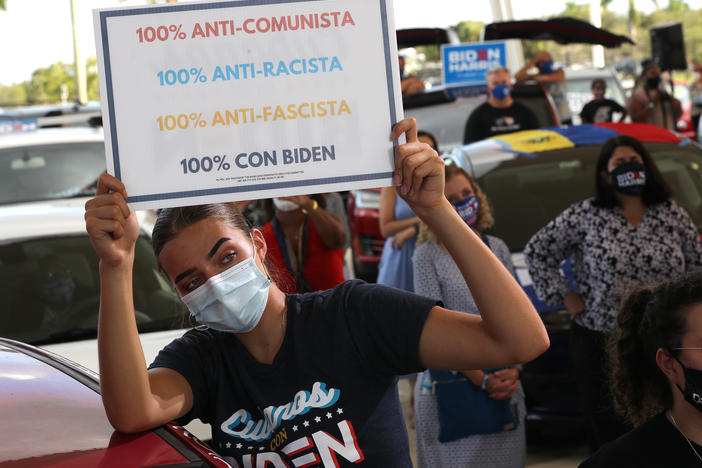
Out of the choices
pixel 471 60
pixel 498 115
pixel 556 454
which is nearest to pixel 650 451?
pixel 556 454

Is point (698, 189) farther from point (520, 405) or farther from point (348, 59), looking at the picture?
point (348, 59)

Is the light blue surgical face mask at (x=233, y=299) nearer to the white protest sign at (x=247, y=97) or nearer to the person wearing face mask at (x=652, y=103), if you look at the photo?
the white protest sign at (x=247, y=97)

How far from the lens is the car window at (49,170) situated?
24.8 ft

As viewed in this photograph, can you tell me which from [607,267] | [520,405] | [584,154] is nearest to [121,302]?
[520,405]

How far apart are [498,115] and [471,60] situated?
4.52 metres

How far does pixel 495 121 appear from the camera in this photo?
349 inches

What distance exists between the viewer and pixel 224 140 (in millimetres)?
2230

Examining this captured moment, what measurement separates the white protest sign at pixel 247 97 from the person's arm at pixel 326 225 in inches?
126

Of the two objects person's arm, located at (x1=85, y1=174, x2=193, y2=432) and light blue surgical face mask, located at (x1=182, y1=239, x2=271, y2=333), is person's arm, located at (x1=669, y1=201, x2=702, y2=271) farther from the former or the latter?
person's arm, located at (x1=85, y1=174, x2=193, y2=432)

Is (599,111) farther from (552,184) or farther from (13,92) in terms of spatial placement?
(13,92)

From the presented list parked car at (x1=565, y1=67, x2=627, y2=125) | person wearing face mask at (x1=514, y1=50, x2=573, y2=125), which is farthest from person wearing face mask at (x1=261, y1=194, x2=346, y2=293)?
parked car at (x1=565, y1=67, x2=627, y2=125)

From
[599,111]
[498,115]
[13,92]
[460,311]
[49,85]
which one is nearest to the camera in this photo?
[460,311]

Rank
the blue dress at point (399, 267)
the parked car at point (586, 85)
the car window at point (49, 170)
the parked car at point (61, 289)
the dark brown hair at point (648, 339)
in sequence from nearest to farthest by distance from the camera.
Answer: the dark brown hair at point (648, 339) < the parked car at point (61, 289) < the blue dress at point (399, 267) < the car window at point (49, 170) < the parked car at point (586, 85)

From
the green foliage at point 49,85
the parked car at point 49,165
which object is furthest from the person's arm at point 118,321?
the green foliage at point 49,85
